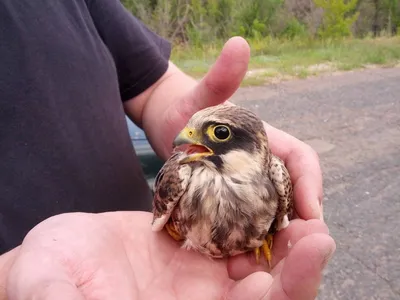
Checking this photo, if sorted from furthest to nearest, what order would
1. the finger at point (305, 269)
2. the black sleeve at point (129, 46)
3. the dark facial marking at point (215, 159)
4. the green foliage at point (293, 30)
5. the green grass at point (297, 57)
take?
the green foliage at point (293, 30) < the green grass at point (297, 57) < the black sleeve at point (129, 46) < the dark facial marking at point (215, 159) < the finger at point (305, 269)

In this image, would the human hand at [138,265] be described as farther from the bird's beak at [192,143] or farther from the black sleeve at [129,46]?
the black sleeve at [129,46]

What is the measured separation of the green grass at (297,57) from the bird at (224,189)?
34.0ft

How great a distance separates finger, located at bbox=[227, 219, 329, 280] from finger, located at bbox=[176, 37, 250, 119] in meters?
0.87

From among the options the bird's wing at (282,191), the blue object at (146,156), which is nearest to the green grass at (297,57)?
the blue object at (146,156)

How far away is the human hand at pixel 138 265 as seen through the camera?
1877mm

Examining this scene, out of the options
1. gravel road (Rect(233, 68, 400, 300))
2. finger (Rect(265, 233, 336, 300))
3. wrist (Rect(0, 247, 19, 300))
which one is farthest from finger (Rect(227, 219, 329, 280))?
gravel road (Rect(233, 68, 400, 300))

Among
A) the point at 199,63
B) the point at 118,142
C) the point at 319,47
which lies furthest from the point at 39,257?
the point at 319,47

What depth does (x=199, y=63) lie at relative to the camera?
51.6 ft

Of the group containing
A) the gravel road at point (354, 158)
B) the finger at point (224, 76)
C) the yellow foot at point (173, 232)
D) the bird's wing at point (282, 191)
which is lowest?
the gravel road at point (354, 158)

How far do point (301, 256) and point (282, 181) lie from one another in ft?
3.25

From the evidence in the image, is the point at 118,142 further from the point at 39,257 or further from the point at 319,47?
the point at 319,47

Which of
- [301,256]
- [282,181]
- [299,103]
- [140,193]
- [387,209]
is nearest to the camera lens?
[301,256]

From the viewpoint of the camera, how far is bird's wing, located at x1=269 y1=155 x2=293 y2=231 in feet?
9.34

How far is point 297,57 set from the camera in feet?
55.6
